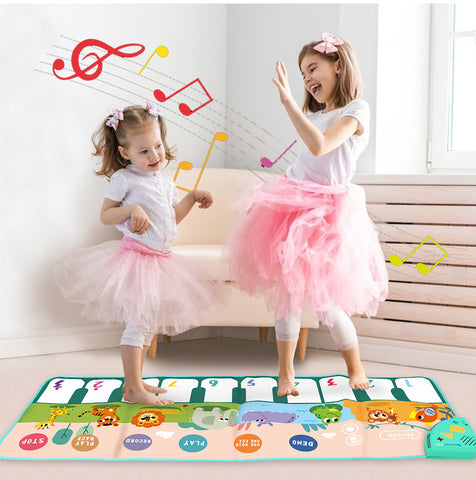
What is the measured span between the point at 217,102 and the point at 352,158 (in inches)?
45.9

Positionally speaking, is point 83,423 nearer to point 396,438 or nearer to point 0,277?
point 396,438

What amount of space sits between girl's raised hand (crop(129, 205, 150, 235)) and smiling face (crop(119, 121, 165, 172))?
4.8 inches

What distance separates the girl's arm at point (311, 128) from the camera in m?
1.56

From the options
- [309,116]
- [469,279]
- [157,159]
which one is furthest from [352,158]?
[469,279]

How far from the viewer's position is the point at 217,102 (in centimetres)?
277

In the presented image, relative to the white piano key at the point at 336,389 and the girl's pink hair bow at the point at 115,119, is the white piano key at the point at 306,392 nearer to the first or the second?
the white piano key at the point at 336,389

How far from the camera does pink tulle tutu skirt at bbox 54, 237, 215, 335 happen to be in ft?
5.30

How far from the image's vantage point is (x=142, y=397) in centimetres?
166

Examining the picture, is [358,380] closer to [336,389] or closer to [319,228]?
[336,389]

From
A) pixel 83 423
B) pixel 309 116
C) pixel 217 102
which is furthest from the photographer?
pixel 217 102

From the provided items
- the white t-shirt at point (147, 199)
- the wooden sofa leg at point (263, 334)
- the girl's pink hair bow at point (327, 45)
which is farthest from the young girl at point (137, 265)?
the wooden sofa leg at point (263, 334)

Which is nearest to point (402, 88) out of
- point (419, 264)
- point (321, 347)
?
point (419, 264)

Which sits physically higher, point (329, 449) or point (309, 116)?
point (309, 116)

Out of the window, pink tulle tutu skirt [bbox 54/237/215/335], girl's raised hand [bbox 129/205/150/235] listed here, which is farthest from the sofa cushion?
the window
